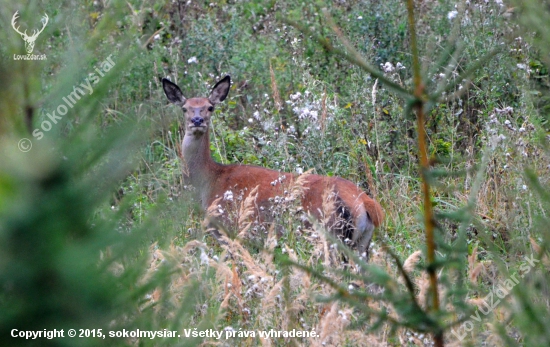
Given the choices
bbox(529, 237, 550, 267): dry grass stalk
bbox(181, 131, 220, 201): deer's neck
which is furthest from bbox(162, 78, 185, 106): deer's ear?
bbox(529, 237, 550, 267): dry grass stalk

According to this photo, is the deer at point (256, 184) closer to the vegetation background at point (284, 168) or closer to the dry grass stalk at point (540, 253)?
the vegetation background at point (284, 168)

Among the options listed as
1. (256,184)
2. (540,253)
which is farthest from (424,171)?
(256,184)

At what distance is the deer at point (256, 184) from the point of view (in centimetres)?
554

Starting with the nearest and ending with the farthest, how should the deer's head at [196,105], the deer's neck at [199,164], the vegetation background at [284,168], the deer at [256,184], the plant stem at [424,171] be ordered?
the vegetation background at [284,168] < the plant stem at [424,171] < the deer at [256,184] < the deer's neck at [199,164] < the deer's head at [196,105]

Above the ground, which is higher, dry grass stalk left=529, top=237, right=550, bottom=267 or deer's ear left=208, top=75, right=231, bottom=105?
deer's ear left=208, top=75, right=231, bottom=105

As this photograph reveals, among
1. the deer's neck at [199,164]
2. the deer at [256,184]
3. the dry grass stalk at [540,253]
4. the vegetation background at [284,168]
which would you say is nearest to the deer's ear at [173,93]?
the deer at [256,184]

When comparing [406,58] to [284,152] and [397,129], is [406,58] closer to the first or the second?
[397,129]

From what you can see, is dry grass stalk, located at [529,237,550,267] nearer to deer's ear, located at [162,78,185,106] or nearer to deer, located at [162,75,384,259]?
deer, located at [162,75,384,259]

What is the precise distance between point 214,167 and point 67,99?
5.68m

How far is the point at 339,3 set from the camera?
8.70 m

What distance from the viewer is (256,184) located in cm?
639

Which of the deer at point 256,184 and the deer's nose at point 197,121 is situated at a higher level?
the deer's nose at point 197,121

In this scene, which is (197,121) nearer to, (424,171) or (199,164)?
(199,164)

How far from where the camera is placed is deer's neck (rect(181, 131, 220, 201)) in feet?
23.1
